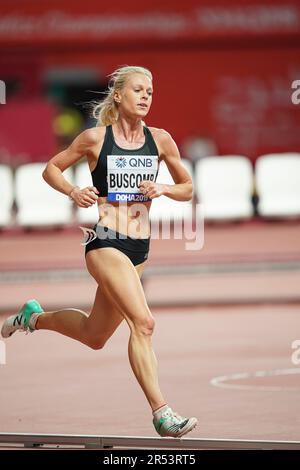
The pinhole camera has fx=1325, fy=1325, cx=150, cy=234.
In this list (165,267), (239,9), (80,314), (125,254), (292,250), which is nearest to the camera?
(125,254)

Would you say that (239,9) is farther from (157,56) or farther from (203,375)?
(203,375)

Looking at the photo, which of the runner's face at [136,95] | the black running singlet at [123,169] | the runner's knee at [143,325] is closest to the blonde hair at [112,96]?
the runner's face at [136,95]

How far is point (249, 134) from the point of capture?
3166 centimetres

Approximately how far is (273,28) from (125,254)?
24000 mm

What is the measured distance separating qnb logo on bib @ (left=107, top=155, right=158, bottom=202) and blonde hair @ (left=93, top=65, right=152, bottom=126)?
35 centimetres

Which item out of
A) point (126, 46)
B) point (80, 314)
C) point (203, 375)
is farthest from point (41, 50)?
point (80, 314)

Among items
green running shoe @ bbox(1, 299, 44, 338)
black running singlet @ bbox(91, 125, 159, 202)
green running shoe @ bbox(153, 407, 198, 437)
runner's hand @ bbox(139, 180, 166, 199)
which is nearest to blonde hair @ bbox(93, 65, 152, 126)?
black running singlet @ bbox(91, 125, 159, 202)

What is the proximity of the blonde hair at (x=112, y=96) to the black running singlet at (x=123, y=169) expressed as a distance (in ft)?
0.65

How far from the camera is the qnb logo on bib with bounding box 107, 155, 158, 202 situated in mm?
8133

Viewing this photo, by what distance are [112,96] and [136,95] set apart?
24 cm

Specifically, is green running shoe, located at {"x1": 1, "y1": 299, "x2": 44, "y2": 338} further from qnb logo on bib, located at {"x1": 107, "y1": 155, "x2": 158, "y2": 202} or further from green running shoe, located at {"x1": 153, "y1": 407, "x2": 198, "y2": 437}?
green running shoe, located at {"x1": 153, "y1": 407, "x2": 198, "y2": 437}

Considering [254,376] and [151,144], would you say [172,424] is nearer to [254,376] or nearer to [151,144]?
[151,144]

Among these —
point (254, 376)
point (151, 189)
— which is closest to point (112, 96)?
point (151, 189)
